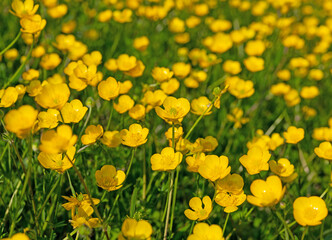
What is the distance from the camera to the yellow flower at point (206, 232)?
1.35m

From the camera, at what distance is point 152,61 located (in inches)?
135

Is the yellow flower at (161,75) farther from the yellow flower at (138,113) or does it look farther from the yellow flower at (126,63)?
the yellow flower at (138,113)

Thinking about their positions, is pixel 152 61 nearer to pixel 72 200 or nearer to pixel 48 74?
pixel 48 74

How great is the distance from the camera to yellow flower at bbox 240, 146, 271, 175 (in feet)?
5.26

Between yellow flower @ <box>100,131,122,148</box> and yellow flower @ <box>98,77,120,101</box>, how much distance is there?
19 cm

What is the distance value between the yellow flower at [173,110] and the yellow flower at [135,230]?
0.57m

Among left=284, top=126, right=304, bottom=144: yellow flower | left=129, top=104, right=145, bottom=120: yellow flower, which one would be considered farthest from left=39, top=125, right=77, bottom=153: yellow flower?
left=284, top=126, right=304, bottom=144: yellow flower

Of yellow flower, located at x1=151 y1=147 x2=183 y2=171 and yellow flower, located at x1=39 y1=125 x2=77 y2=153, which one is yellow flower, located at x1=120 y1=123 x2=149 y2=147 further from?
yellow flower, located at x1=39 y1=125 x2=77 y2=153

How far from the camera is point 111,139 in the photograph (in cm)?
178

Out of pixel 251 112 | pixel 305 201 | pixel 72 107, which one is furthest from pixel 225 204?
pixel 251 112

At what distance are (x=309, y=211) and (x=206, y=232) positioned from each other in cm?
38

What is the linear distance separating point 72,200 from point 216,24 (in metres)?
2.96

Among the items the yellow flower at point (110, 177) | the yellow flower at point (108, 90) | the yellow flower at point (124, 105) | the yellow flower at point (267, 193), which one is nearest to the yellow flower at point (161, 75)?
the yellow flower at point (124, 105)

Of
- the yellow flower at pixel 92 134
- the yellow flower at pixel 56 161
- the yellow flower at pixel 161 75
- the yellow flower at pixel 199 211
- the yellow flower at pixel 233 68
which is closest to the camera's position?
the yellow flower at pixel 199 211
